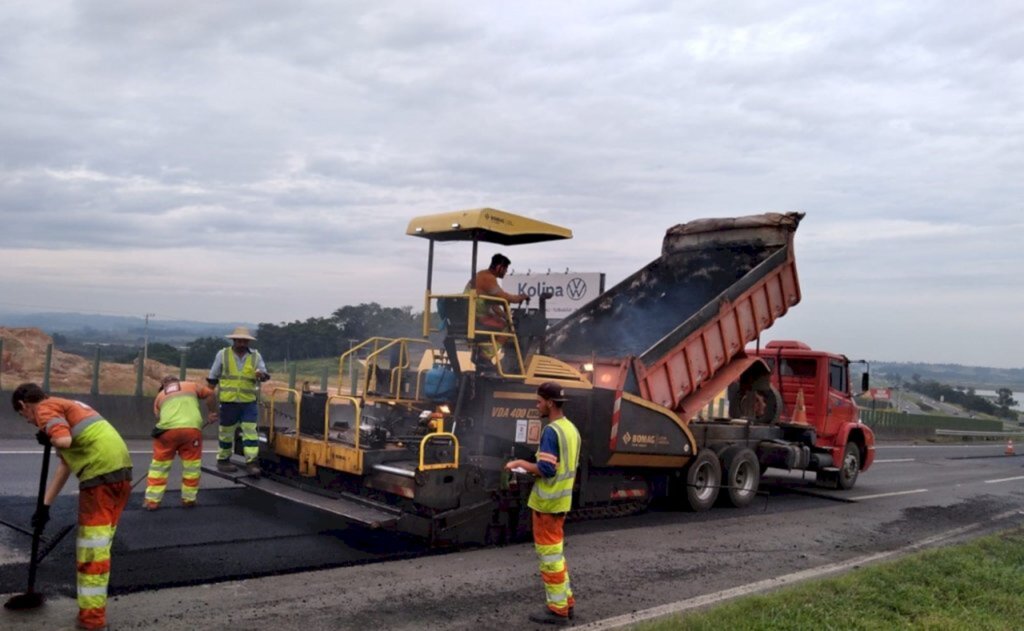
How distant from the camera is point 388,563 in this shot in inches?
286

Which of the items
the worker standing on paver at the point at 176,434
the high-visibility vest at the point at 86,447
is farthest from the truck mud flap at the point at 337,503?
the high-visibility vest at the point at 86,447

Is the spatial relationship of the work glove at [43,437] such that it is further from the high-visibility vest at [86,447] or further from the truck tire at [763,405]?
the truck tire at [763,405]

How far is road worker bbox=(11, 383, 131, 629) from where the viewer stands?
16.9 ft

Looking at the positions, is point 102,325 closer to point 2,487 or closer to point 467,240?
point 2,487

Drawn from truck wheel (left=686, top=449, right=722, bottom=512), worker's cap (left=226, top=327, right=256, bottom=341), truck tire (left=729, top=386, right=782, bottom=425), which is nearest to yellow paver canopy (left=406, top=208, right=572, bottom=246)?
worker's cap (left=226, top=327, right=256, bottom=341)

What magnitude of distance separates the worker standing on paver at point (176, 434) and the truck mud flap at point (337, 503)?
0.51m

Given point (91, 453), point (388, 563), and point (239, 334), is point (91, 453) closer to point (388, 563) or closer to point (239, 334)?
point (388, 563)

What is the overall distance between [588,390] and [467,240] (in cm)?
199

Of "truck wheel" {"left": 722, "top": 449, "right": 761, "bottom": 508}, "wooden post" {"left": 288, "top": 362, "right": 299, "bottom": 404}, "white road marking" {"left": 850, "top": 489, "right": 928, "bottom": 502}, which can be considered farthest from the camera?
"wooden post" {"left": 288, "top": 362, "right": 299, "bottom": 404}

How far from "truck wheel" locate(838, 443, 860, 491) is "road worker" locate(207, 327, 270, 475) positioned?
9205mm

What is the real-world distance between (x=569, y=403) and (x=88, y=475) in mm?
4931

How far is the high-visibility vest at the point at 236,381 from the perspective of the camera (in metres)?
9.18

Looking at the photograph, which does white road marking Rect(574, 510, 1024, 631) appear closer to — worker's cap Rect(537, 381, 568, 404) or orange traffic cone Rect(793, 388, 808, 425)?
worker's cap Rect(537, 381, 568, 404)

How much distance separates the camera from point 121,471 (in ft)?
17.9
